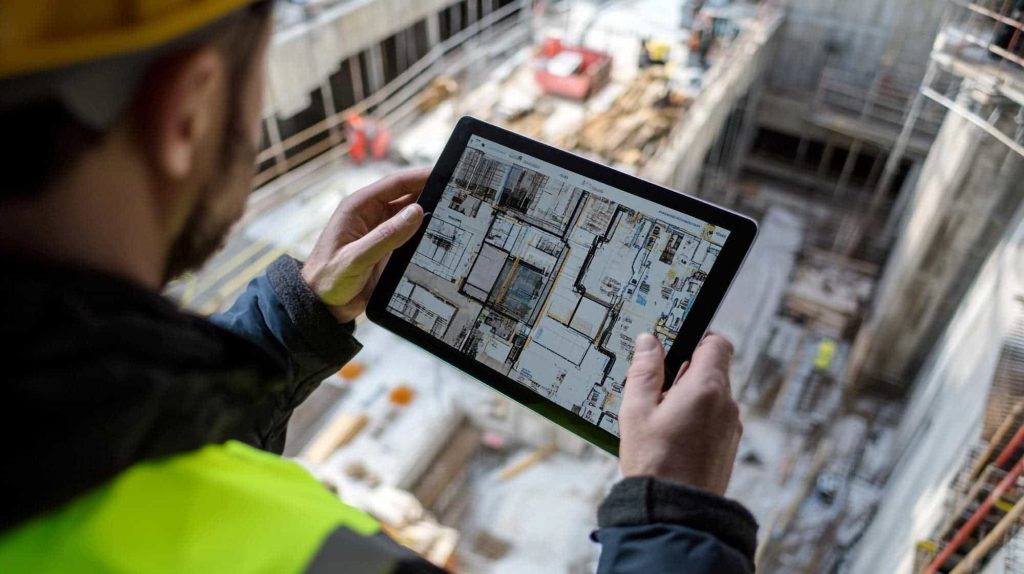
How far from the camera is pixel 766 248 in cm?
1173

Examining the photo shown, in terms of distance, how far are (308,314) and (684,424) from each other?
1071 millimetres

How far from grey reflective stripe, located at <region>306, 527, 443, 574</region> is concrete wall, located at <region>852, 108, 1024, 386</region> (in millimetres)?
8367

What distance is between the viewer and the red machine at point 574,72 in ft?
34.5

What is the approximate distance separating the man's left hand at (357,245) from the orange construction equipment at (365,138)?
7869 millimetres

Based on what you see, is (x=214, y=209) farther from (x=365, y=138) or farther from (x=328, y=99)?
(x=328, y=99)

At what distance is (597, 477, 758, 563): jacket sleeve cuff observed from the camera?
1169 mm

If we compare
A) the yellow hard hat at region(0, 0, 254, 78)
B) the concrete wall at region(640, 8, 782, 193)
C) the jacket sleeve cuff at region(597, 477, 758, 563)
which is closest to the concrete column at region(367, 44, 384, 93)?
the concrete wall at region(640, 8, 782, 193)

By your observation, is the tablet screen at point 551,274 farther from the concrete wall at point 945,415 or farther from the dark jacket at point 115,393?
the concrete wall at point 945,415

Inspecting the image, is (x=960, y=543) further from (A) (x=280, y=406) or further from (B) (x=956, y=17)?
(B) (x=956, y=17)

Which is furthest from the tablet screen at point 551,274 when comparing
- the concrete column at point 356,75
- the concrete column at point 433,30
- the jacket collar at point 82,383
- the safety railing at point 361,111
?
the concrete column at point 433,30

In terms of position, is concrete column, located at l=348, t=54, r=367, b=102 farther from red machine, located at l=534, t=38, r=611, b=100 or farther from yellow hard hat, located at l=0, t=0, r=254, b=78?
yellow hard hat, located at l=0, t=0, r=254, b=78

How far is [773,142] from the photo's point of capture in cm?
1443

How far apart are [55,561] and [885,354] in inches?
399

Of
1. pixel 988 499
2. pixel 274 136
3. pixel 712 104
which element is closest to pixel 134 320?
pixel 988 499
